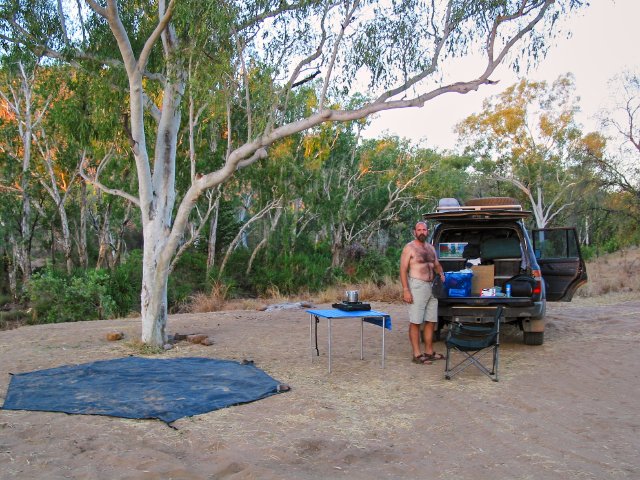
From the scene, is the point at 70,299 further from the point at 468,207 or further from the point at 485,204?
the point at 468,207

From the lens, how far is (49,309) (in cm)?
1611

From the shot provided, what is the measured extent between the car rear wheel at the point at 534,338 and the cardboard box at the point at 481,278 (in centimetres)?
96

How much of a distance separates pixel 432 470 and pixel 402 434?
0.80m

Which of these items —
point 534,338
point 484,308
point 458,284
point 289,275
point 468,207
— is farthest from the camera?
point 289,275

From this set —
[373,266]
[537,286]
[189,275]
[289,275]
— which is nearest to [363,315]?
[537,286]

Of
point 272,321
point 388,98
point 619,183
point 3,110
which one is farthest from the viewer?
point 3,110

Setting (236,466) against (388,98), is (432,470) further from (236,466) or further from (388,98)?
(388,98)

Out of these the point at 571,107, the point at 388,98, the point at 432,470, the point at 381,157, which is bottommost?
the point at 432,470

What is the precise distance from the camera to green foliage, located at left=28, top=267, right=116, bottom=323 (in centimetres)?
1547

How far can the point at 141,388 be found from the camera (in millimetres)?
6070

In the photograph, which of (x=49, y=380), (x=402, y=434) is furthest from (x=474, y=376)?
(x=49, y=380)

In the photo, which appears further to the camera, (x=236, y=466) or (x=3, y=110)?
(x=3, y=110)

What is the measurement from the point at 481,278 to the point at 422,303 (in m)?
1.41

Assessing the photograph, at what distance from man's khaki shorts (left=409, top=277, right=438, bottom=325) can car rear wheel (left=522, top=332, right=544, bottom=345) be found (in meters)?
1.91
